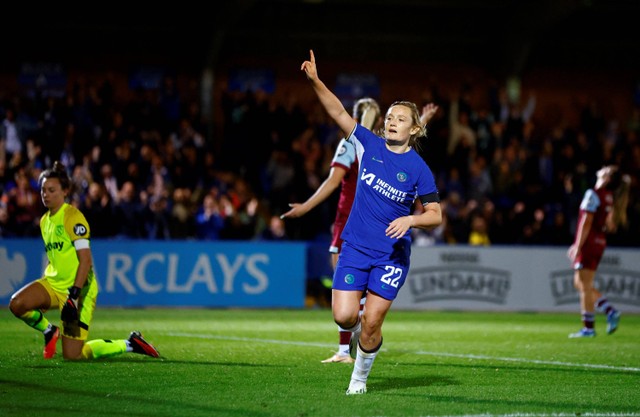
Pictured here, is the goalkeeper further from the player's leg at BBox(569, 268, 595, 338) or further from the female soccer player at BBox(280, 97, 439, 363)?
the player's leg at BBox(569, 268, 595, 338)

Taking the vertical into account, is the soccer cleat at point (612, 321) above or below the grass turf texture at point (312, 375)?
below

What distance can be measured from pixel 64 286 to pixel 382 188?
3.81 m

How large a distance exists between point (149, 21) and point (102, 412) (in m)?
23.4

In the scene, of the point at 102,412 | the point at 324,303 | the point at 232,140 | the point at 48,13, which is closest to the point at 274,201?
the point at 232,140

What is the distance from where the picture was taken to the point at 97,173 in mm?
21688

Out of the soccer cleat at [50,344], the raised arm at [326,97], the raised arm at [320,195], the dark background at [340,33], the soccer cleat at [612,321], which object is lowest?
the soccer cleat at [612,321]

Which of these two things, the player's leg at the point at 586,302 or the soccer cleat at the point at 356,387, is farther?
the player's leg at the point at 586,302

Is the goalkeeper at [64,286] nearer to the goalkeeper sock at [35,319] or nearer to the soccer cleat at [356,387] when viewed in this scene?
the goalkeeper sock at [35,319]

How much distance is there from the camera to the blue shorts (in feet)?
27.1

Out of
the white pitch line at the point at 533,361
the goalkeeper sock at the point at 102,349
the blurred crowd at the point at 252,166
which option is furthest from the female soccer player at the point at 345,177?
the blurred crowd at the point at 252,166

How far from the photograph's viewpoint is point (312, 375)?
945 centimetres

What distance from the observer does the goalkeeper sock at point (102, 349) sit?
10.3 metres

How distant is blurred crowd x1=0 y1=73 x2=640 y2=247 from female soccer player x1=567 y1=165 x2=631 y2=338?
661cm

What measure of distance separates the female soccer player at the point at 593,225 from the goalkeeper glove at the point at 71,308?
7.55 metres
